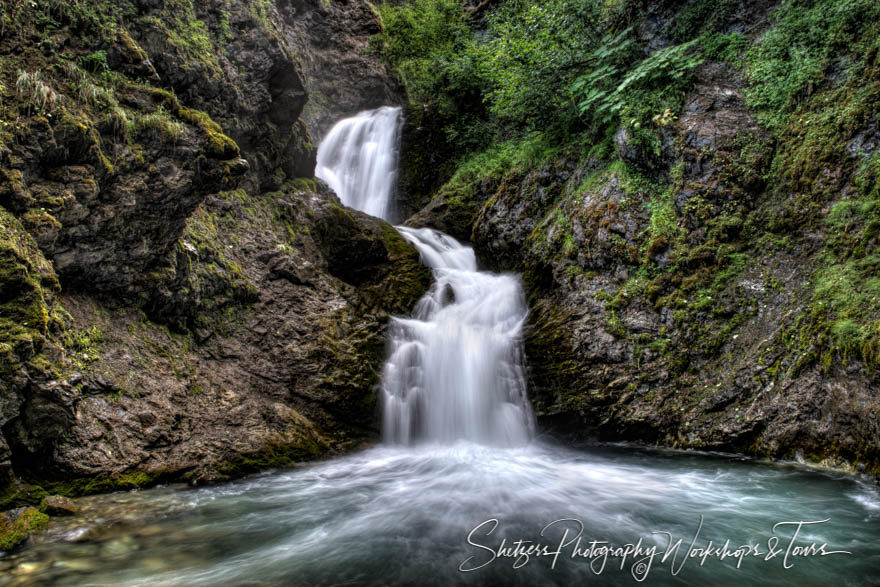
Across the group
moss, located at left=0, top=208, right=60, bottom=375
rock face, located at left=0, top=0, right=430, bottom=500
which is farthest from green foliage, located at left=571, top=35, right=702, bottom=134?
moss, located at left=0, top=208, right=60, bottom=375

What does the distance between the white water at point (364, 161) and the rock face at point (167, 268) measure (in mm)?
5135

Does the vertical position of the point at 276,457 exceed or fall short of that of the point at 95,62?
it falls short

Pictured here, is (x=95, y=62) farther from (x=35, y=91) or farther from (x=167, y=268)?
(x=167, y=268)

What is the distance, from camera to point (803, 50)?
6906mm

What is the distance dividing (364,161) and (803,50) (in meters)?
12.2

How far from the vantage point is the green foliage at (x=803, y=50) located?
633 cm

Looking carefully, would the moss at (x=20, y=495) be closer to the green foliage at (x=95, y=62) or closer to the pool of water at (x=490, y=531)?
the pool of water at (x=490, y=531)

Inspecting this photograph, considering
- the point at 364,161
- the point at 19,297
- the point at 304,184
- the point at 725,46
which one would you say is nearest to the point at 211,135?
the point at 19,297

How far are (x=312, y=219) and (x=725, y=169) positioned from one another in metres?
7.74

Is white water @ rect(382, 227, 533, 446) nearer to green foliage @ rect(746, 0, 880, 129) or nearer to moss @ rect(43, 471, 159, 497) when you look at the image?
moss @ rect(43, 471, 159, 497)

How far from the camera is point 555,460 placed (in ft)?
21.3

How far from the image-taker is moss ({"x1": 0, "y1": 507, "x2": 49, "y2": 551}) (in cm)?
368

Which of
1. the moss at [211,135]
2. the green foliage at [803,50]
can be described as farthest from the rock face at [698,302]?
the moss at [211,135]

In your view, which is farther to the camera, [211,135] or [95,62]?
[211,135]
